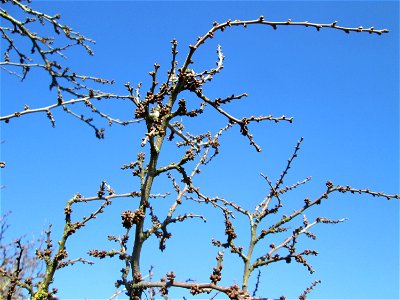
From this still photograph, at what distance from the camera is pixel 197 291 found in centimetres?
226

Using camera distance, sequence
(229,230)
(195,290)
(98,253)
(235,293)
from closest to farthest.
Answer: (235,293) < (195,290) < (98,253) < (229,230)

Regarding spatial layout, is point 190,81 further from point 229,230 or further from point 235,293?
point 235,293

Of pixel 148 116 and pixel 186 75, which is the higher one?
pixel 186 75

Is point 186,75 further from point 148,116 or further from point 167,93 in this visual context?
Answer: point 148,116

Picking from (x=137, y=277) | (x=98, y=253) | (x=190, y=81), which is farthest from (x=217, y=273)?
(x=190, y=81)

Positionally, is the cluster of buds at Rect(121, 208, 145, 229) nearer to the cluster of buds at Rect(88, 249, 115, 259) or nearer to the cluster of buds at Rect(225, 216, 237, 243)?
the cluster of buds at Rect(88, 249, 115, 259)

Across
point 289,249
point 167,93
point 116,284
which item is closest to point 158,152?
point 167,93

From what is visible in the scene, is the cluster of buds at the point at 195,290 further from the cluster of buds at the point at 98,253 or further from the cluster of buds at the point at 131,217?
the cluster of buds at the point at 98,253

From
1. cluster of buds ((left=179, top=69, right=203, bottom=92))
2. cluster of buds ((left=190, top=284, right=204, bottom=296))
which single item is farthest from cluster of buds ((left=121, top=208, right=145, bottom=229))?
cluster of buds ((left=179, top=69, right=203, bottom=92))

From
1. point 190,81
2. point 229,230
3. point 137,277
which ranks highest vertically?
point 190,81

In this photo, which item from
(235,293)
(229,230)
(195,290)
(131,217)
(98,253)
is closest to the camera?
(235,293)

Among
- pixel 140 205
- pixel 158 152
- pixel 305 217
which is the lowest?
pixel 140 205

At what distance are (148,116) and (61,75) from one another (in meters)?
2.31

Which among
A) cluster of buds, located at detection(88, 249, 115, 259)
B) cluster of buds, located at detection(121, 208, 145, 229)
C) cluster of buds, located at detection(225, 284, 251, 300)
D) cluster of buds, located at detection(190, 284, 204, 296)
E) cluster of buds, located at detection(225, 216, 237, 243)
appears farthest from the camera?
cluster of buds, located at detection(225, 216, 237, 243)
